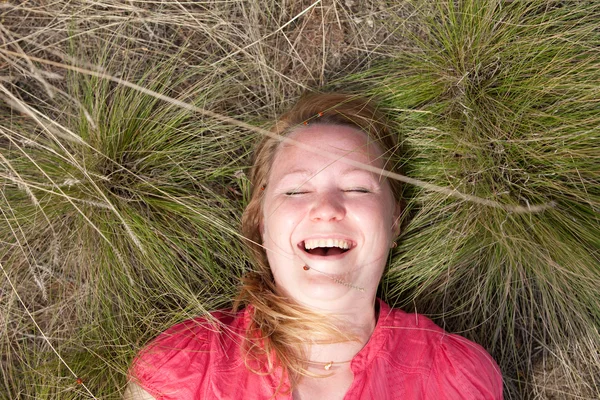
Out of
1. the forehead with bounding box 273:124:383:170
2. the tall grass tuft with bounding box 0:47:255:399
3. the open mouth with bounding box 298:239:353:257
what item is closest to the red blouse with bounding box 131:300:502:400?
the tall grass tuft with bounding box 0:47:255:399

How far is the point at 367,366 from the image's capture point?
2.40m

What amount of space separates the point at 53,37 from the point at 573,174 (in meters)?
2.61

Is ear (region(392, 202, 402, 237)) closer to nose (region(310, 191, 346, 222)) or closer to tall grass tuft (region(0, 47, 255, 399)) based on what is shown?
nose (region(310, 191, 346, 222))

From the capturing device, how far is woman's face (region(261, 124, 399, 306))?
2240 mm

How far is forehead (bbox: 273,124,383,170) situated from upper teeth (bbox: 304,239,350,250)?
0.33 metres

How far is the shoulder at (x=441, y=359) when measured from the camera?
7.88ft

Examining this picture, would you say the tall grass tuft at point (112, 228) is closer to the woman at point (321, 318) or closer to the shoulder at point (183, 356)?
the shoulder at point (183, 356)

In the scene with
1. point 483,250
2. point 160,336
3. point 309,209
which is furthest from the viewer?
point 483,250

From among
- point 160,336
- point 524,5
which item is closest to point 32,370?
point 160,336

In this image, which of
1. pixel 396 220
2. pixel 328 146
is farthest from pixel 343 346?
pixel 328 146

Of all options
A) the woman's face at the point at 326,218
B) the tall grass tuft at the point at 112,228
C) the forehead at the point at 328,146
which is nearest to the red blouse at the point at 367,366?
the tall grass tuft at the point at 112,228

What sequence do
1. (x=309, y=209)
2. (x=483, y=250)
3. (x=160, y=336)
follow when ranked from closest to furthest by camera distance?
(x=309, y=209)
(x=160, y=336)
(x=483, y=250)

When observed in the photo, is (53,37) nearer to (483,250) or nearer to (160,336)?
(160,336)

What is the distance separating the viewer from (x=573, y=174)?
2541 mm
